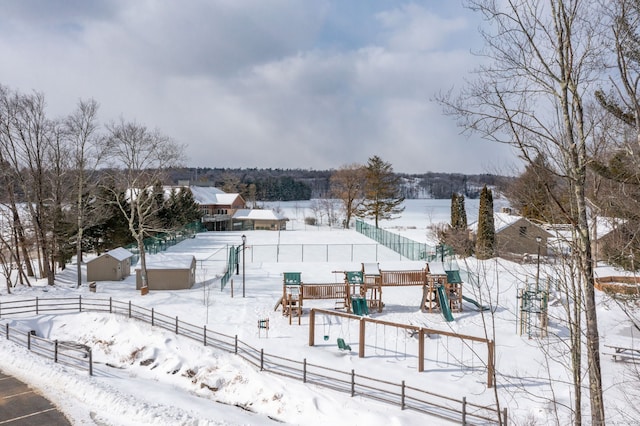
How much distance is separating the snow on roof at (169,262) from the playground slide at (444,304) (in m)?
14.3

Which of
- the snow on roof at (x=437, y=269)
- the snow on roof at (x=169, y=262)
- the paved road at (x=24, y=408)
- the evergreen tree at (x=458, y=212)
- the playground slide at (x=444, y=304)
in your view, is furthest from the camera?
the evergreen tree at (x=458, y=212)

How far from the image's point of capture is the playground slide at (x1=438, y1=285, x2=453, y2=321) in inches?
770

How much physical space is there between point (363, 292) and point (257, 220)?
4928 cm

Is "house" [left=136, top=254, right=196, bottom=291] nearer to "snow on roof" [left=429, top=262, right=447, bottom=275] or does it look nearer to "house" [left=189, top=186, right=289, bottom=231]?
"snow on roof" [left=429, top=262, right=447, bottom=275]

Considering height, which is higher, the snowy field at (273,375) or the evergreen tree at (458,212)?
the evergreen tree at (458,212)

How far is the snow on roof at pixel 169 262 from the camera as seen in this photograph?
2488 centimetres

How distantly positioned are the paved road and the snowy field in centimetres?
30

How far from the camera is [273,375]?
1378 cm

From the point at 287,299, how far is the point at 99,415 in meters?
9.62

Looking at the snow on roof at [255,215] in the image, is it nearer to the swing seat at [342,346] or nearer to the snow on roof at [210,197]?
the snow on roof at [210,197]

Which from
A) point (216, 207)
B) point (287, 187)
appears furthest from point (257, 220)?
point (287, 187)

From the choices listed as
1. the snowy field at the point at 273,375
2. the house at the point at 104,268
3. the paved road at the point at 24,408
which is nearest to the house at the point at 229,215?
the house at the point at 104,268

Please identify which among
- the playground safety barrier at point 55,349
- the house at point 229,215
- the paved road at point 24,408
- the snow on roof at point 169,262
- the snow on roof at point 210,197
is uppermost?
the snow on roof at point 210,197

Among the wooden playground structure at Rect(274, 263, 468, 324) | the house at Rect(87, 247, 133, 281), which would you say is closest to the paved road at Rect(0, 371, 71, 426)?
the wooden playground structure at Rect(274, 263, 468, 324)
